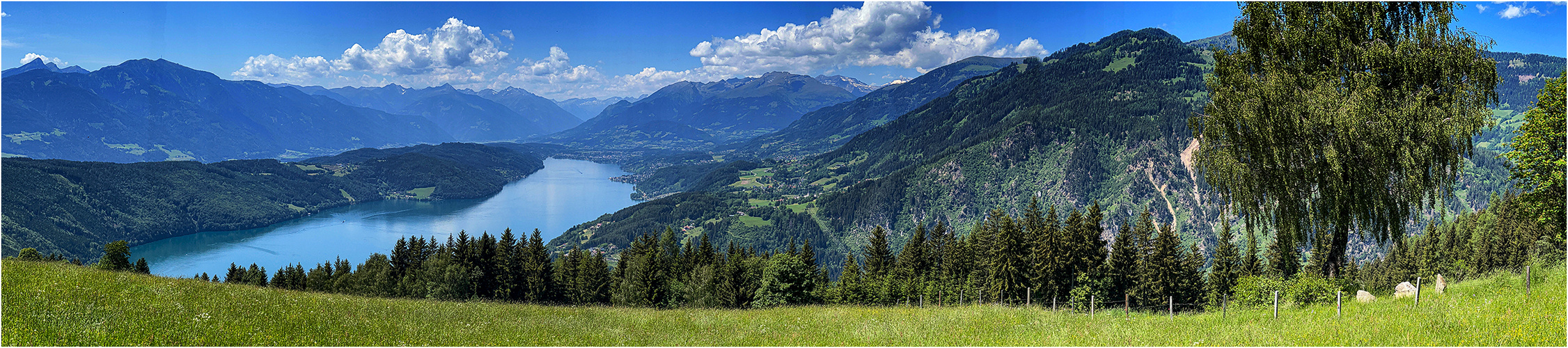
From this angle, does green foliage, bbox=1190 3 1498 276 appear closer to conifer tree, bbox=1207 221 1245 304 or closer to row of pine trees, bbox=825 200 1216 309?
row of pine trees, bbox=825 200 1216 309

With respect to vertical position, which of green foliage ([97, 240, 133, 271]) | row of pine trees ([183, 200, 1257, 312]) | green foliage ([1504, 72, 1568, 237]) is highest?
green foliage ([1504, 72, 1568, 237])

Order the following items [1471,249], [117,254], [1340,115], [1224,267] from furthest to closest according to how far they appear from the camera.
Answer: [1471,249], [1224,267], [117,254], [1340,115]

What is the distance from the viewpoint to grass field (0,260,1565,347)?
1135 centimetres

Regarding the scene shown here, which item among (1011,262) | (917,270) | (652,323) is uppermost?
(652,323)

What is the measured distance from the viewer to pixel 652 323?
18.1 meters

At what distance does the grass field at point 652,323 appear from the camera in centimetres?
1135

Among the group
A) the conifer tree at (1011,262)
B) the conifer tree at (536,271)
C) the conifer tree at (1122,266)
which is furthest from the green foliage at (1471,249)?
the conifer tree at (536,271)

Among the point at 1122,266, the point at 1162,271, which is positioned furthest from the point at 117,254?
the point at 1162,271

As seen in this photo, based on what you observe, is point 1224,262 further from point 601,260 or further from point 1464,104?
point 601,260

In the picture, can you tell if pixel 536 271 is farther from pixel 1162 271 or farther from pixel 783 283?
pixel 1162 271

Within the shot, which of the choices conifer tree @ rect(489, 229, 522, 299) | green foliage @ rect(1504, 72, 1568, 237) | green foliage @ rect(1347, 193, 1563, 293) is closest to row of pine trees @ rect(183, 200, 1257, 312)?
conifer tree @ rect(489, 229, 522, 299)

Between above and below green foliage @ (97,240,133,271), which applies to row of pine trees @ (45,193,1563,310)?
below

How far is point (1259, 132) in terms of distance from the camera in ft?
54.6

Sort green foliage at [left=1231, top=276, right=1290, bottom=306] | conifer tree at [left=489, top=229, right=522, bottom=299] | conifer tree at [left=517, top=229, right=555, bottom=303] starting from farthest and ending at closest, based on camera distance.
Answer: conifer tree at [left=517, top=229, right=555, bottom=303] < conifer tree at [left=489, top=229, right=522, bottom=299] < green foliage at [left=1231, top=276, right=1290, bottom=306]
